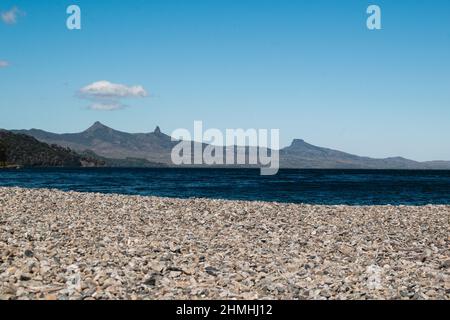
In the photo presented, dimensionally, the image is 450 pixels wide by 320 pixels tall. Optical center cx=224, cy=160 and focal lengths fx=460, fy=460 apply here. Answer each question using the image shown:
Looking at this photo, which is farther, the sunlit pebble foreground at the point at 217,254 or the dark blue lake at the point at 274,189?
the dark blue lake at the point at 274,189

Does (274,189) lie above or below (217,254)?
below

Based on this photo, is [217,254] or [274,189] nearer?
[217,254]

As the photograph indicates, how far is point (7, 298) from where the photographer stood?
9.95 meters

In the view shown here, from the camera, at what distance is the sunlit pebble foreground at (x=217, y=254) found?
11117 millimetres

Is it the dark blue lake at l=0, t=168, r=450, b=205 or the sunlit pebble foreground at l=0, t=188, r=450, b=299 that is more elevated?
the sunlit pebble foreground at l=0, t=188, r=450, b=299

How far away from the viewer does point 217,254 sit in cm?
1510

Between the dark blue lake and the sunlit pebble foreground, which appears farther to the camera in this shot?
the dark blue lake

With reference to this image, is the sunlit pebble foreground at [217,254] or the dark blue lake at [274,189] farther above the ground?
the sunlit pebble foreground at [217,254]

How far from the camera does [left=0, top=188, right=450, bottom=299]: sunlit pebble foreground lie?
11117 millimetres

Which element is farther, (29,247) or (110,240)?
(110,240)
